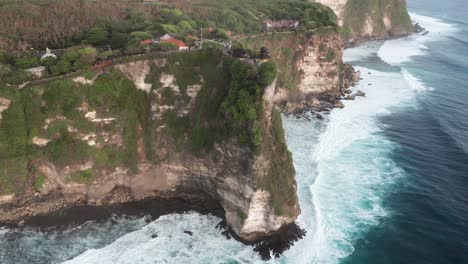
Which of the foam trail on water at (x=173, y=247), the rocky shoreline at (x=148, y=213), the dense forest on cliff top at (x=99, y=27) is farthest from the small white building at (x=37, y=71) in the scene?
the foam trail on water at (x=173, y=247)

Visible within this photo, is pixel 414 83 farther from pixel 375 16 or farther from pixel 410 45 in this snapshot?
pixel 375 16

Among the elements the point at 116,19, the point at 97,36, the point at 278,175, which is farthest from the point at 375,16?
the point at 278,175

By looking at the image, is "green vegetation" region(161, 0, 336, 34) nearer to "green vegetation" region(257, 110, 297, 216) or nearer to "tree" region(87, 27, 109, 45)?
"tree" region(87, 27, 109, 45)

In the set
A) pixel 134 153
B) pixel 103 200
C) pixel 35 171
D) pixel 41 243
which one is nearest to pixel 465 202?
pixel 134 153

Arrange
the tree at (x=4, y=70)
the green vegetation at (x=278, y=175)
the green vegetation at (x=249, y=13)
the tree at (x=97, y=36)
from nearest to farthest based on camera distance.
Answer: the green vegetation at (x=278, y=175) < the tree at (x=4, y=70) < the tree at (x=97, y=36) < the green vegetation at (x=249, y=13)

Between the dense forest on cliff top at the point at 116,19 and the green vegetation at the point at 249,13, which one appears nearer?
the dense forest on cliff top at the point at 116,19

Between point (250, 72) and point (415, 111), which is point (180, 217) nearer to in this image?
point (250, 72)

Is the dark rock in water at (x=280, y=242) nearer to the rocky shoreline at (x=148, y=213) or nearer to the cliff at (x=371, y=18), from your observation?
the rocky shoreline at (x=148, y=213)

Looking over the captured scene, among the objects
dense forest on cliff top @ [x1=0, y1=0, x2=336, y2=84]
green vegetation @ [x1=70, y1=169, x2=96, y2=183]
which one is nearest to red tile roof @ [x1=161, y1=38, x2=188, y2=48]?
dense forest on cliff top @ [x1=0, y1=0, x2=336, y2=84]
